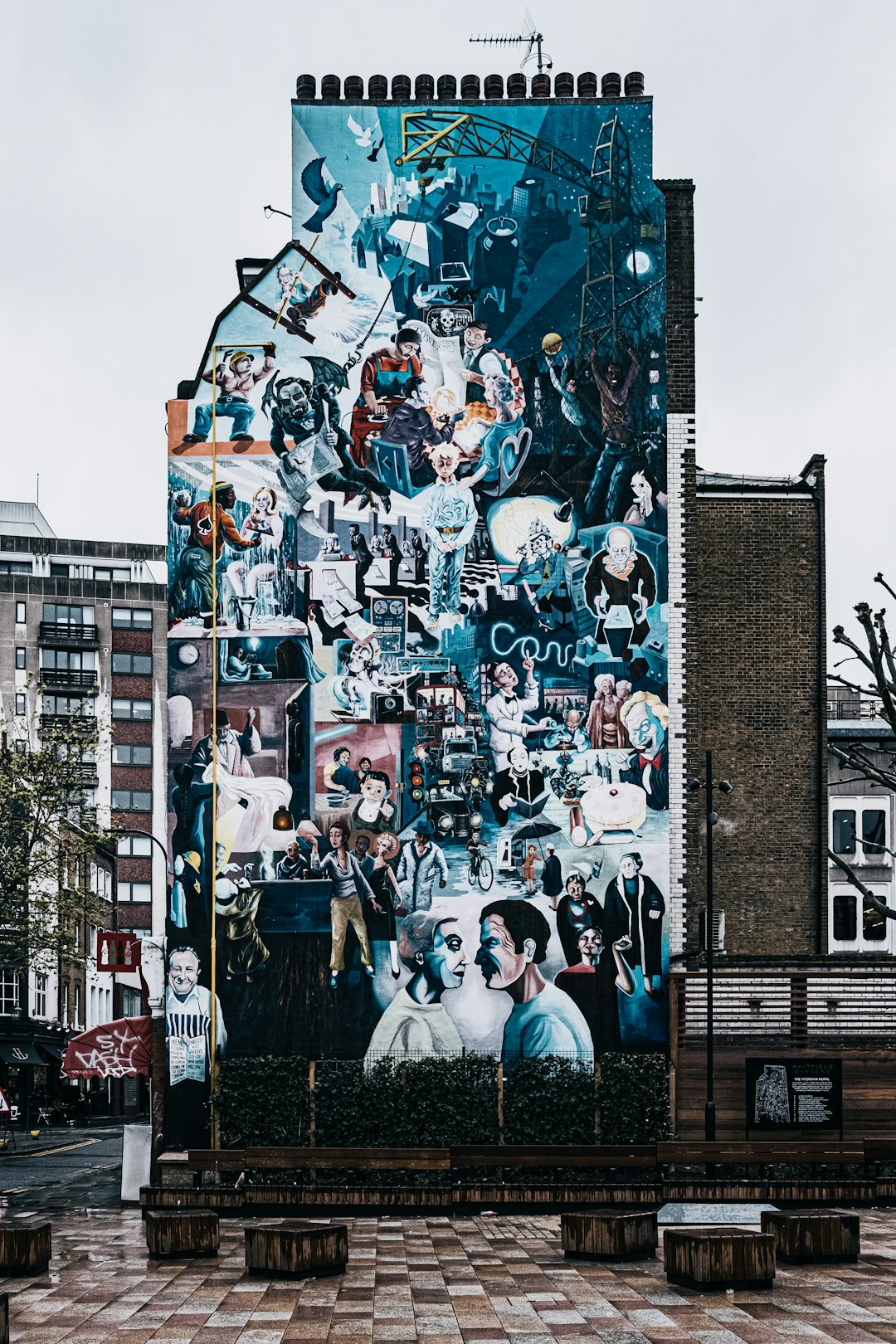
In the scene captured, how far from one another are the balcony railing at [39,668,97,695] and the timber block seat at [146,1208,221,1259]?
8380cm

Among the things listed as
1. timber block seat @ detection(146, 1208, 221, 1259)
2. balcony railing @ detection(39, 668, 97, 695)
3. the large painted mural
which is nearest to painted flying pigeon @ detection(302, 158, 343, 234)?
the large painted mural

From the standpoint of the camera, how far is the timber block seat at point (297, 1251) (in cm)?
2209

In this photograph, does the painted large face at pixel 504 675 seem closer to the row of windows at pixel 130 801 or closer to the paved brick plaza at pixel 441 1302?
the paved brick plaza at pixel 441 1302

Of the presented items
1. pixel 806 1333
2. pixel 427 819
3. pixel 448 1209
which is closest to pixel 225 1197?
pixel 448 1209

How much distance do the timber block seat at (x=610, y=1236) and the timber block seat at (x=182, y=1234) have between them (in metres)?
4.86

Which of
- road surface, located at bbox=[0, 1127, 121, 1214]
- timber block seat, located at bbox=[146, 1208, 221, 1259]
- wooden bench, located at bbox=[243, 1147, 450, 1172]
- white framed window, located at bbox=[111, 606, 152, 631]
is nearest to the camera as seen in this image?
timber block seat, located at bbox=[146, 1208, 221, 1259]

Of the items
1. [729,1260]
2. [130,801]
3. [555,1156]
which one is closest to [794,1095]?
[555,1156]

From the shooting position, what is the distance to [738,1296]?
20359 millimetres

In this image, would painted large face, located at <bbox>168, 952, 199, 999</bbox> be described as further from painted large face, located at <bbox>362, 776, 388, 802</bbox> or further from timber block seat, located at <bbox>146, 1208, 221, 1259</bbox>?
timber block seat, located at <bbox>146, 1208, 221, 1259</bbox>

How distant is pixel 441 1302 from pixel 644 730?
19.8 meters

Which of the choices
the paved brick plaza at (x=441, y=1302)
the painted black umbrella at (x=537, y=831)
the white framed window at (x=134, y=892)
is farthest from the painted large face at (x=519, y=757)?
the white framed window at (x=134, y=892)

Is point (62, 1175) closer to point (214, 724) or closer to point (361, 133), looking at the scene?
point (214, 724)

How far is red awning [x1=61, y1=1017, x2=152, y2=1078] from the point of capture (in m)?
38.1

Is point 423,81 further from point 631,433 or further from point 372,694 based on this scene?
point 372,694
